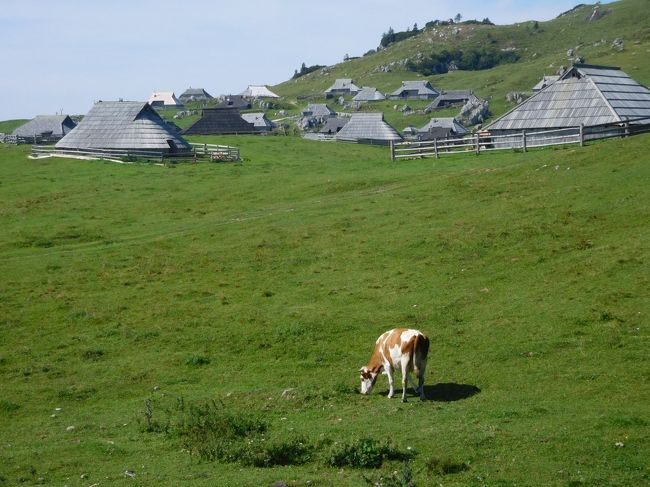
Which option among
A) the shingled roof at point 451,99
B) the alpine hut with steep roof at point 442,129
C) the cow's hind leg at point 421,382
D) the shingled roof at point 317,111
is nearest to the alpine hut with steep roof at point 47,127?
the alpine hut with steep roof at point 442,129

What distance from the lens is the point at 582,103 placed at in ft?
167

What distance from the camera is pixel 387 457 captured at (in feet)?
44.8

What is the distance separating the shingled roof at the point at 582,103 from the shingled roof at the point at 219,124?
53374mm

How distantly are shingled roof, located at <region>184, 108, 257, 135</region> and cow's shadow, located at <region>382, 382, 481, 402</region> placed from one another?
281ft

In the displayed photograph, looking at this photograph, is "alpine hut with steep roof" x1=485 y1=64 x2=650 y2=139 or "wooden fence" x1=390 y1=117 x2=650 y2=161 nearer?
"wooden fence" x1=390 y1=117 x2=650 y2=161

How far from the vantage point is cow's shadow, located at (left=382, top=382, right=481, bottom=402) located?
17.6 m

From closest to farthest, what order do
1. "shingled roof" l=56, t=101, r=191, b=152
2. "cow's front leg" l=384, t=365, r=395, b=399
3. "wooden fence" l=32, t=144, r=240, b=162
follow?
"cow's front leg" l=384, t=365, r=395, b=399 → "wooden fence" l=32, t=144, r=240, b=162 → "shingled roof" l=56, t=101, r=191, b=152

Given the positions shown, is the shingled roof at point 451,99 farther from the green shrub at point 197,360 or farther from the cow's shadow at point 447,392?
the cow's shadow at point 447,392

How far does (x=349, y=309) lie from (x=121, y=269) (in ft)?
37.3

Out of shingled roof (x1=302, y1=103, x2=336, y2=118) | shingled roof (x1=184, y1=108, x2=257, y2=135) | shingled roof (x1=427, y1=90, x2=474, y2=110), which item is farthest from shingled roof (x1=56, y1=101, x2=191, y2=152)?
shingled roof (x1=427, y1=90, x2=474, y2=110)

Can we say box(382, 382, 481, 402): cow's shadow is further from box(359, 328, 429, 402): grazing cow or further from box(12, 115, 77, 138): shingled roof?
box(12, 115, 77, 138): shingled roof

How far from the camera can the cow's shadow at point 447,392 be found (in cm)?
1762

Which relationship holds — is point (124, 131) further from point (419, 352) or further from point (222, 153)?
point (419, 352)

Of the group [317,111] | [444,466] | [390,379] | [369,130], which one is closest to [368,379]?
[390,379]
